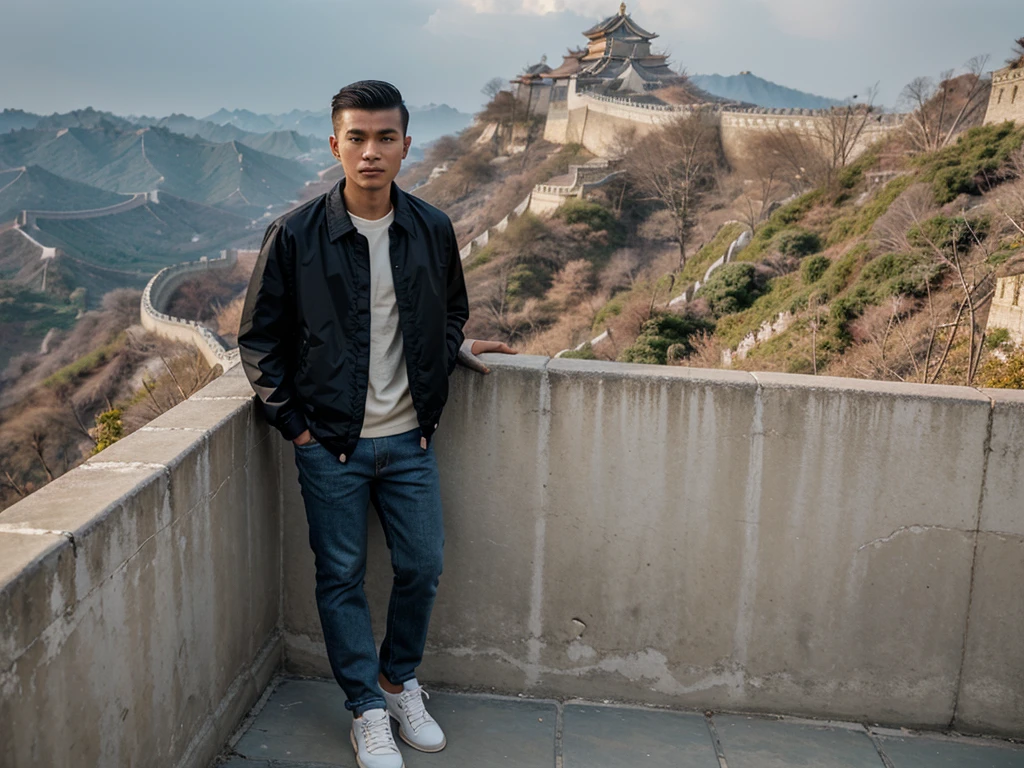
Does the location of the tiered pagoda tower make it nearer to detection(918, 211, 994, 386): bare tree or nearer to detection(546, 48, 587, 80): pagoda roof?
detection(546, 48, 587, 80): pagoda roof

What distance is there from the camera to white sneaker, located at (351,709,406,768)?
220 cm

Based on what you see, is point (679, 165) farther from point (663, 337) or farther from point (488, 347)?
point (488, 347)

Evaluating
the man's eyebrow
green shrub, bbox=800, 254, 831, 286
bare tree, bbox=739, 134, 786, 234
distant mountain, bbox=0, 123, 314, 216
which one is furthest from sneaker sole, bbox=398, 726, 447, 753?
distant mountain, bbox=0, 123, 314, 216

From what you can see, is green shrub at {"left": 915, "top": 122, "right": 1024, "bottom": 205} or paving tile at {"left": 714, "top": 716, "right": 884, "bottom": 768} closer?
paving tile at {"left": 714, "top": 716, "right": 884, "bottom": 768}

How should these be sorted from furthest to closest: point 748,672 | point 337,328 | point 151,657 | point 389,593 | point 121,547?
point 389,593
point 748,672
point 337,328
point 151,657
point 121,547

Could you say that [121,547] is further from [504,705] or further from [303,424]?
[504,705]

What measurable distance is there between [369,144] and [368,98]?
110 millimetres

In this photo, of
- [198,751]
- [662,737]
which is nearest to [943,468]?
[662,737]

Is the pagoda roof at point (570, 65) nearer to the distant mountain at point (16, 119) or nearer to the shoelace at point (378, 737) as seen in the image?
the shoelace at point (378, 737)

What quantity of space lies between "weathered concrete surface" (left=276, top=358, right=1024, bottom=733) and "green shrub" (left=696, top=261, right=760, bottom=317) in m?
20.2

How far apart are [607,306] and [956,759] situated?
2623 cm

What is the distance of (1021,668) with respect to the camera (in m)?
2.39

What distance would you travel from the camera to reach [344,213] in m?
2.20

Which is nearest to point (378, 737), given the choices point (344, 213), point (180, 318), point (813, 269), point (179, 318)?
point (344, 213)
